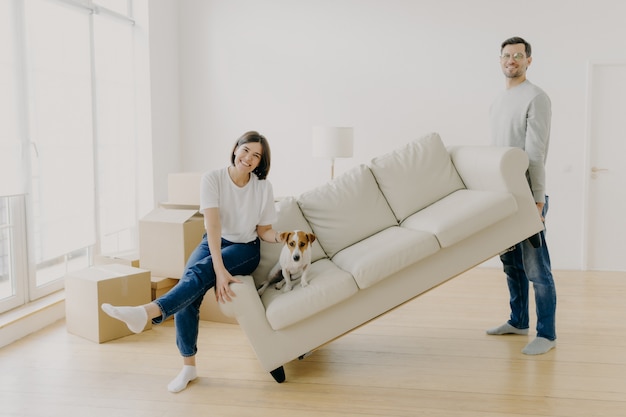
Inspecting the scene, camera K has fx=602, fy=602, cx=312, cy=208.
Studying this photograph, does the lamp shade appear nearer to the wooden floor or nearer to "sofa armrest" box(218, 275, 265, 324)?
the wooden floor

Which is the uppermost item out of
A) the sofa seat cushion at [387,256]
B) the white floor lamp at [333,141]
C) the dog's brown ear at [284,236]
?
the white floor lamp at [333,141]

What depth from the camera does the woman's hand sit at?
2777mm

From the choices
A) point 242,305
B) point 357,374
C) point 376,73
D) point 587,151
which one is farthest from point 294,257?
point 587,151

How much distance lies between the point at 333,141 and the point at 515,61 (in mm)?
2013

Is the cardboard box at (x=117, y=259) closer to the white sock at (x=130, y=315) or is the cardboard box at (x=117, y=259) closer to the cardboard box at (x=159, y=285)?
the cardboard box at (x=159, y=285)

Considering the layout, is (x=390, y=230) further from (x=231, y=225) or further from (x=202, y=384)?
(x=202, y=384)

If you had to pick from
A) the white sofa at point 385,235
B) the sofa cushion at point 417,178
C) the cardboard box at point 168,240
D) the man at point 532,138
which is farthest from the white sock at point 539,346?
the cardboard box at point 168,240

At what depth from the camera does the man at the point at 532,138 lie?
3.18 metres

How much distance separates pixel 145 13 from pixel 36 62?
1.58 m

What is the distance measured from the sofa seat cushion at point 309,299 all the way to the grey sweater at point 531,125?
1190 millimetres

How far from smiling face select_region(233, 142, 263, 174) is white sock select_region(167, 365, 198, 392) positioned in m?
0.98

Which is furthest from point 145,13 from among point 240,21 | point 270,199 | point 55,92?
point 270,199

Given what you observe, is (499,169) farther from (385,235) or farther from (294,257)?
(294,257)

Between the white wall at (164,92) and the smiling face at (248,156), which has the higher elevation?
the white wall at (164,92)
